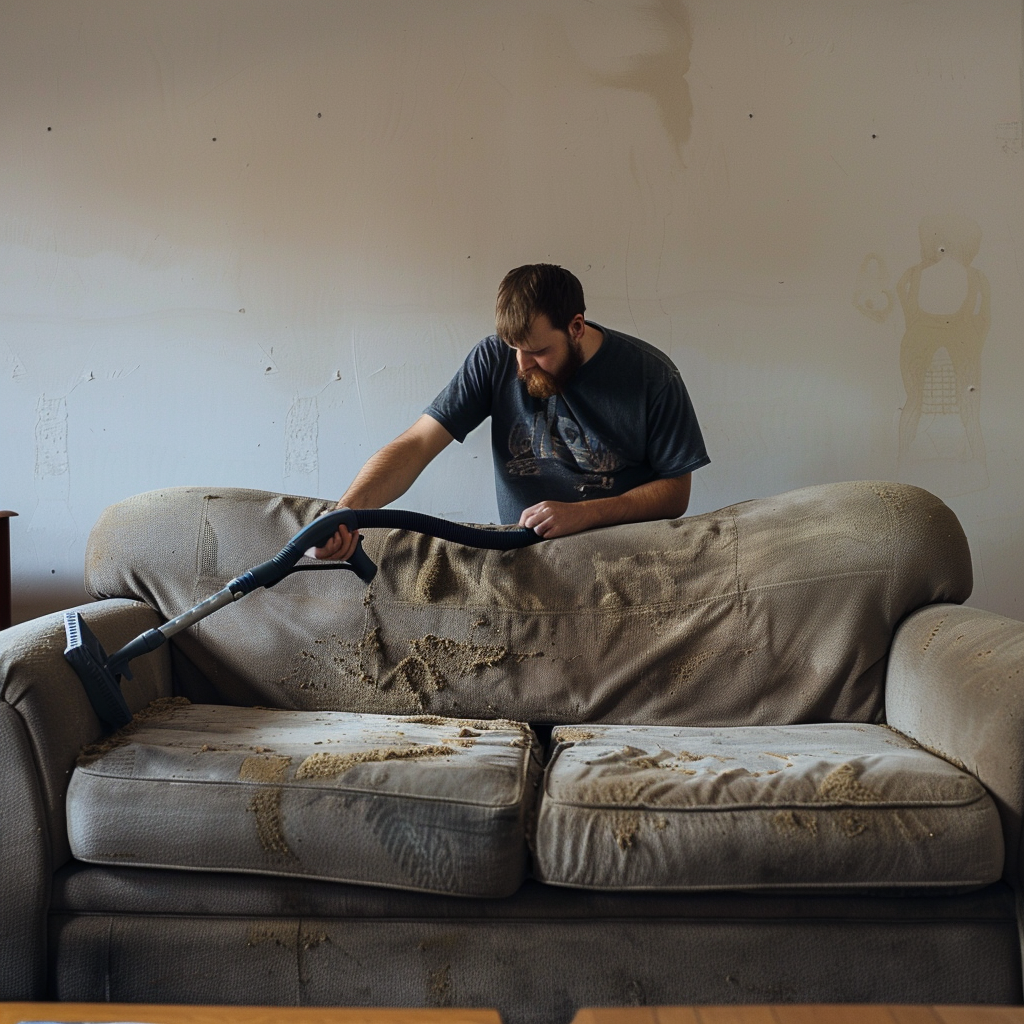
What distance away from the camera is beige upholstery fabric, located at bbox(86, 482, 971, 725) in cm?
168

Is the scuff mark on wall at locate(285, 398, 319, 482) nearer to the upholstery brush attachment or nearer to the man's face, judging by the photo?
the man's face

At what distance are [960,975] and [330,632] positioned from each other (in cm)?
120

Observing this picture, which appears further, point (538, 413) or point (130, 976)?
point (538, 413)

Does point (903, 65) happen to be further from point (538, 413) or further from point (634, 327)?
point (538, 413)

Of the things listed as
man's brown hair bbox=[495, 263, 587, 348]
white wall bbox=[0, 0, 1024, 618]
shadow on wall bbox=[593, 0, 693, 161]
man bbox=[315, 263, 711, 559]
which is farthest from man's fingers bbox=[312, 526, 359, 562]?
shadow on wall bbox=[593, 0, 693, 161]

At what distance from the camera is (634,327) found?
2316 mm

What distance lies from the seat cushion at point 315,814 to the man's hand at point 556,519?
0.60 m

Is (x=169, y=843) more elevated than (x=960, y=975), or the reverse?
(x=169, y=843)

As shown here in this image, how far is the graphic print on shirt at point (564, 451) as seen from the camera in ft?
6.66

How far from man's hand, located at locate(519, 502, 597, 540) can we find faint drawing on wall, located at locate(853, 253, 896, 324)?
1.04 meters

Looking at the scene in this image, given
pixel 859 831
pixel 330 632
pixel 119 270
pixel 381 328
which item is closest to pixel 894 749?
pixel 859 831

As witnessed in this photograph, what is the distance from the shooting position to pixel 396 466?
2057 mm

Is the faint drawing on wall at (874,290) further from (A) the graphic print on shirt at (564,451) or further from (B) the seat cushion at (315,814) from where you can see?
(B) the seat cushion at (315,814)

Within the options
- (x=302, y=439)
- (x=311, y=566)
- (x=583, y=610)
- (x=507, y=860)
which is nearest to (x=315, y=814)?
(x=507, y=860)
